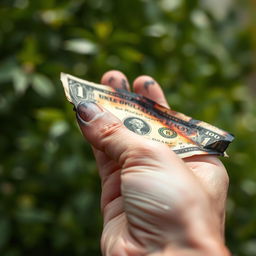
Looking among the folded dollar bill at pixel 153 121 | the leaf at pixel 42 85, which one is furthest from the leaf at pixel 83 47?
the folded dollar bill at pixel 153 121

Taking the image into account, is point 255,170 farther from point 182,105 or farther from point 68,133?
point 68,133

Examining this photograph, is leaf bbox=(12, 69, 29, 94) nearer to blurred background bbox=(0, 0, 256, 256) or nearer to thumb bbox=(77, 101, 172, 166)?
blurred background bbox=(0, 0, 256, 256)

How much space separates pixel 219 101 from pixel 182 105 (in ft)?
0.73

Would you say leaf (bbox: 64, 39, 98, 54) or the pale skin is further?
leaf (bbox: 64, 39, 98, 54)

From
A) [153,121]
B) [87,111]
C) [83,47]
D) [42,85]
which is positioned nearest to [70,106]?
[42,85]

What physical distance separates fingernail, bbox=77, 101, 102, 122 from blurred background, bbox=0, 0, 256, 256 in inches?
26.0

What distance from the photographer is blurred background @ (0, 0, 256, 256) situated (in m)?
2.04

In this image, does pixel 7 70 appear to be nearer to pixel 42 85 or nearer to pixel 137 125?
pixel 42 85

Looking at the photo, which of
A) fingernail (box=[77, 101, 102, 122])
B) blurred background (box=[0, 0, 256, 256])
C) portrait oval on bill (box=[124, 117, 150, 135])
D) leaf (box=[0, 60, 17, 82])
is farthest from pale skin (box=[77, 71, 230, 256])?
leaf (box=[0, 60, 17, 82])

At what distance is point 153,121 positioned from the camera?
157cm

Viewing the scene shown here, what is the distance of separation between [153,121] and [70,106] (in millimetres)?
545

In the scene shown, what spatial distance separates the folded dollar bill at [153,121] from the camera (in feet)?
4.71

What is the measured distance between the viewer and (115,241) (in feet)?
4.19

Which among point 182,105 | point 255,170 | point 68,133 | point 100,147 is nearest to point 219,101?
point 182,105
